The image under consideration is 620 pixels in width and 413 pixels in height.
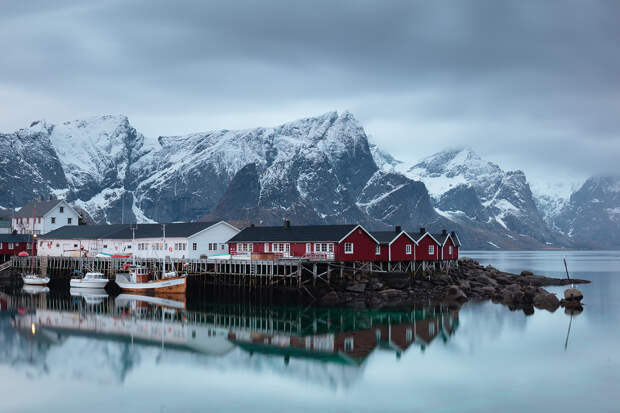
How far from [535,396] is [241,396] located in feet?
48.8

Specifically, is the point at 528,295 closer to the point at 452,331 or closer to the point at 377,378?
the point at 452,331

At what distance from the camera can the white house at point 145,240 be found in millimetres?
83562

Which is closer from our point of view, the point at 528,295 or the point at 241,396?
the point at 241,396

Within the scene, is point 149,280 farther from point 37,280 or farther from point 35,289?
point 37,280

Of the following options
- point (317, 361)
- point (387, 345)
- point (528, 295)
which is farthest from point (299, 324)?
point (528, 295)

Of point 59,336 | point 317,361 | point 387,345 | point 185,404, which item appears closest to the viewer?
point 185,404

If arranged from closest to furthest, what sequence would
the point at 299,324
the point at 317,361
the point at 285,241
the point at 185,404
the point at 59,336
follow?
the point at 185,404
the point at 317,361
the point at 59,336
the point at 299,324
the point at 285,241

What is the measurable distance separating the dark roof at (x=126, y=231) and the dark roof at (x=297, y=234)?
603cm

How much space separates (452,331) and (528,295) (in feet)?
71.7

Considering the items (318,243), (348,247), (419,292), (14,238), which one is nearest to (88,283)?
(14,238)

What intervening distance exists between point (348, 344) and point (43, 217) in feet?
282

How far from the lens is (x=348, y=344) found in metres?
44.5

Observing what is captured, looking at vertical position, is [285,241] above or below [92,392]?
above

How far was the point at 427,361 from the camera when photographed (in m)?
40.6
